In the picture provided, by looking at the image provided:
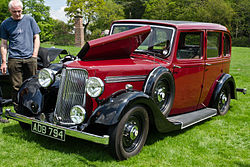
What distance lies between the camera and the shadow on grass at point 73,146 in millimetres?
3495

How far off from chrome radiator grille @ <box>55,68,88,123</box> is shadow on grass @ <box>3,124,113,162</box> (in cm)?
47

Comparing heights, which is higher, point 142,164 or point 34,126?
point 34,126

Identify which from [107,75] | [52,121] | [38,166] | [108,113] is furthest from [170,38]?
[38,166]

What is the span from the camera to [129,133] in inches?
136

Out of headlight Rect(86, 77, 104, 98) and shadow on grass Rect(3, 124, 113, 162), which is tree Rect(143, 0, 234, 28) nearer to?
shadow on grass Rect(3, 124, 113, 162)

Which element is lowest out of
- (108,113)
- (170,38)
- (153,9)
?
(108,113)

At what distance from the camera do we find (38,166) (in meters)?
3.20

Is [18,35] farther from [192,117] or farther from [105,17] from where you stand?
[105,17]

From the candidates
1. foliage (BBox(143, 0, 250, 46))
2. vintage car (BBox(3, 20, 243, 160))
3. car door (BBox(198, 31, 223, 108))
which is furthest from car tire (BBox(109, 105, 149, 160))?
foliage (BBox(143, 0, 250, 46))

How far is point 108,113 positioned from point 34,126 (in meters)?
1.09

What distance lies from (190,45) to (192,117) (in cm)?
155

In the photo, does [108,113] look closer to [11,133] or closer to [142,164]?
[142,164]

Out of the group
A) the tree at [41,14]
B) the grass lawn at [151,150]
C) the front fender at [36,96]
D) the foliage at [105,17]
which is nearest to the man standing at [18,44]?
the front fender at [36,96]

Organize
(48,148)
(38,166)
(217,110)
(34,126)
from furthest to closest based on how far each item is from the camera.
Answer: (217,110) < (48,148) < (34,126) < (38,166)
